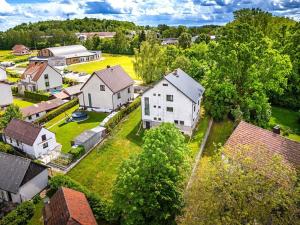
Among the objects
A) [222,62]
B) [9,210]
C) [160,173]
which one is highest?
[222,62]

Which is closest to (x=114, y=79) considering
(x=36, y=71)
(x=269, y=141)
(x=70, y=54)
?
(x=36, y=71)

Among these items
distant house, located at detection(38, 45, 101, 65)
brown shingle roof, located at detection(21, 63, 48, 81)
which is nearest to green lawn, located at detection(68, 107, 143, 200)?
brown shingle roof, located at detection(21, 63, 48, 81)

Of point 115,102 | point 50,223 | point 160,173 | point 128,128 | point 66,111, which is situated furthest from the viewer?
point 66,111

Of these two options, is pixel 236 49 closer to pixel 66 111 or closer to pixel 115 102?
pixel 115 102

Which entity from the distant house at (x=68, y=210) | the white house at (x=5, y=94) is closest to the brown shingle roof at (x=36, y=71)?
the white house at (x=5, y=94)

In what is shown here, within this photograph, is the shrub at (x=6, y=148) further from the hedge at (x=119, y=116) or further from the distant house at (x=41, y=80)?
the distant house at (x=41, y=80)

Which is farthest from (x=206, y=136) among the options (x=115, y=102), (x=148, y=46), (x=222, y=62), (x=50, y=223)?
(x=148, y=46)

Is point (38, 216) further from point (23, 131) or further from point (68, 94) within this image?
point (68, 94)
